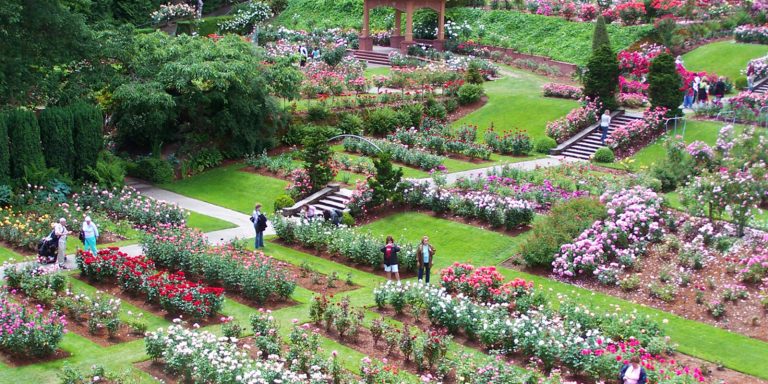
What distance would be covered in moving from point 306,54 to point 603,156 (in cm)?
1874

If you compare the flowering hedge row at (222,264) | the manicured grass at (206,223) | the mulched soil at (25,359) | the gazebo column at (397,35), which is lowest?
the manicured grass at (206,223)

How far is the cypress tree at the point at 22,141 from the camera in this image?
26.7 m

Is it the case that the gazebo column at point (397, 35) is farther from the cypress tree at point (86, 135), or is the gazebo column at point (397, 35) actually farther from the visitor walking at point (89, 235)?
the visitor walking at point (89, 235)

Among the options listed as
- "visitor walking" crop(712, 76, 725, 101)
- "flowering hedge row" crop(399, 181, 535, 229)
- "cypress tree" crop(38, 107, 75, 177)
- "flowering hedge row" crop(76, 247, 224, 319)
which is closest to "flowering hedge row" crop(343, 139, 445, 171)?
"flowering hedge row" crop(399, 181, 535, 229)

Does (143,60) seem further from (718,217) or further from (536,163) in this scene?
(718,217)

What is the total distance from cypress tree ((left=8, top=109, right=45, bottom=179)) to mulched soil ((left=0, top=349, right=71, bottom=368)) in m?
12.1

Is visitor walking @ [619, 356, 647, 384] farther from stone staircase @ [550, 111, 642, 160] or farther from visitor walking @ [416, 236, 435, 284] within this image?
stone staircase @ [550, 111, 642, 160]

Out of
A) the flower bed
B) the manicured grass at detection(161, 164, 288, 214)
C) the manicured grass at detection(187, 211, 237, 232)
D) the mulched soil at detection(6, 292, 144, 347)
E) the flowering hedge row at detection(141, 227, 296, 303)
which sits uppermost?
the flower bed

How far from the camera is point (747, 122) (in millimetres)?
30094

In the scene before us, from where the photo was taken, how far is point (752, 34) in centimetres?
4125

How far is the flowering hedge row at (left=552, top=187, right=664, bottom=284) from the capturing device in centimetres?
2011

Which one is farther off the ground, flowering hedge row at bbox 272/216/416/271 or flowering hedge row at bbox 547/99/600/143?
flowering hedge row at bbox 547/99/600/143

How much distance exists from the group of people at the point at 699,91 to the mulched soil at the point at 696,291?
1496cm

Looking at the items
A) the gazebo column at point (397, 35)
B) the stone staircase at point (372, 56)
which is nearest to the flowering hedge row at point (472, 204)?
the stone staircase at point (372, 56)
